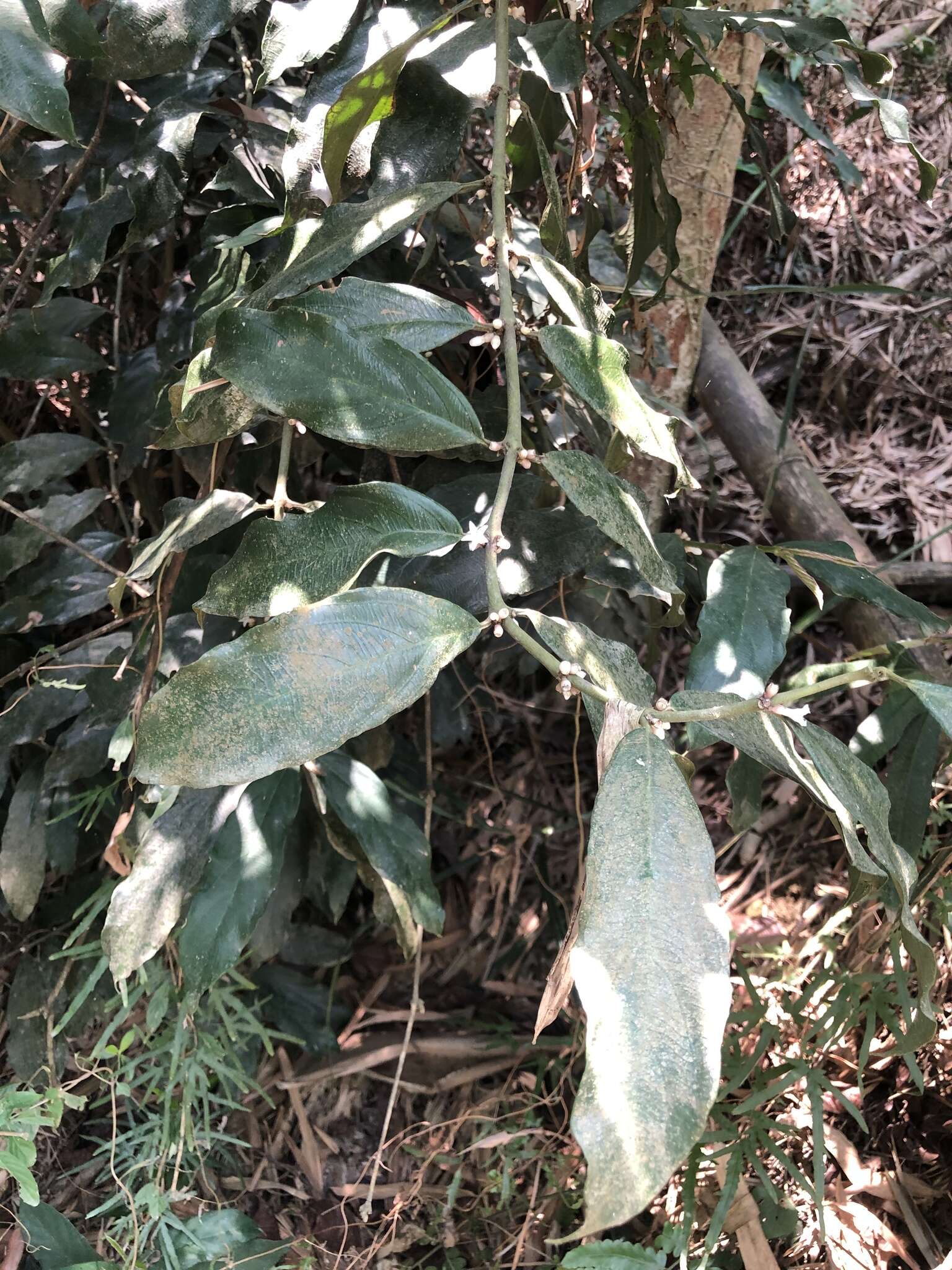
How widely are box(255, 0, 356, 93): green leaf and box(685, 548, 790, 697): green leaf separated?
49 centimetres

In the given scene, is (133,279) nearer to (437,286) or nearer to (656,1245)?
(437,286)

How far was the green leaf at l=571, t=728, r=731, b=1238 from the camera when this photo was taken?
0.31 meters

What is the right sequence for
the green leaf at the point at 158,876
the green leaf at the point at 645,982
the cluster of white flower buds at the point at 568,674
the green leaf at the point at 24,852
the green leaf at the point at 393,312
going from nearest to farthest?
1. the green leaf at the point at 645,982
2. the cluster of white flower buds at the point at 568,674
3. the green leaf at the point at 393,312
4. the green leaf at the point at 158,876
5. the green leaf at the point at 24,852

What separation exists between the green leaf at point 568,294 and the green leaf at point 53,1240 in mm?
911

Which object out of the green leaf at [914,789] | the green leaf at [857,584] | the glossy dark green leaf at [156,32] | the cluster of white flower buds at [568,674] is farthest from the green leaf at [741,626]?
the glossy dark green leaf at [156,32]

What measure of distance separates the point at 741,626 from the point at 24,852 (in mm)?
741

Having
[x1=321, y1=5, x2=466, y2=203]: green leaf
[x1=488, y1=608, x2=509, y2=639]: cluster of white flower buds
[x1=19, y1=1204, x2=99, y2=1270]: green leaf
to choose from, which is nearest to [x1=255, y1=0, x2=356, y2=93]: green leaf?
[x1=321, y1=5, x2=466, y2=203]: green leaf

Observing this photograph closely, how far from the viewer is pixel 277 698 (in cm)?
40

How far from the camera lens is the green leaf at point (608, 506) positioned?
0.51 m

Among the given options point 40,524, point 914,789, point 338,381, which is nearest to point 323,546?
point 338,381

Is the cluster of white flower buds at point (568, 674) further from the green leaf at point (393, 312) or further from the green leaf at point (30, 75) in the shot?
the green leaf at point (30, 75)

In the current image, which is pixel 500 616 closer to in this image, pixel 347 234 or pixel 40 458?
pixel 347 234

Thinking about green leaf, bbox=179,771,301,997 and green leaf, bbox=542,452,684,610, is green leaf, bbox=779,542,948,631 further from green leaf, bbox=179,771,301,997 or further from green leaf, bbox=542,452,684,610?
green leaf, bbox=179,771,301,997

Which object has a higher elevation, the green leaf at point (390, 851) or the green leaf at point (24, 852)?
the green leaf at point (390, 851)
